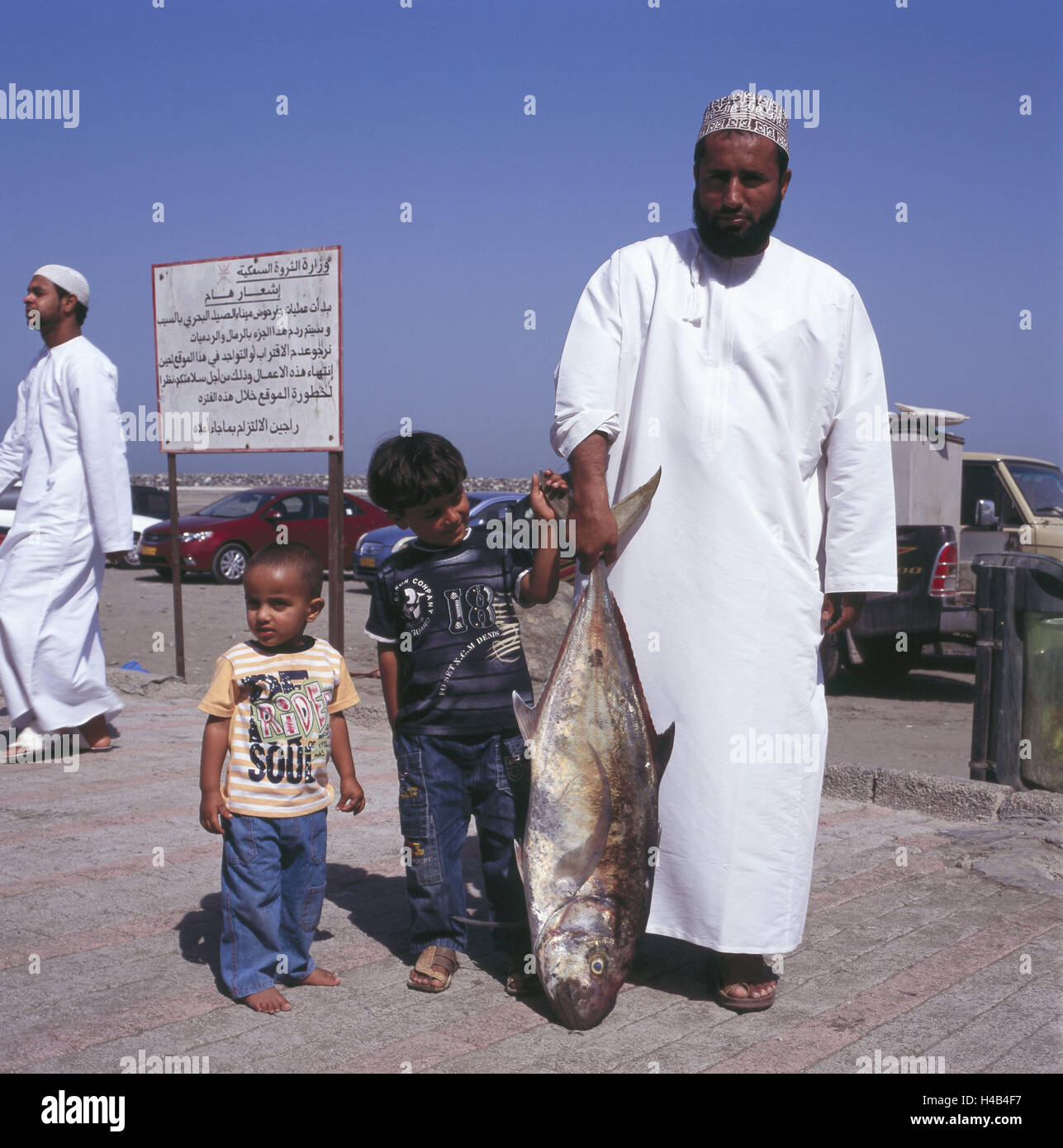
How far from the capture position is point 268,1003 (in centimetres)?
303

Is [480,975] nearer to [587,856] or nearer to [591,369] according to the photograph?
[587,856]

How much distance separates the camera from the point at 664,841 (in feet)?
10.6

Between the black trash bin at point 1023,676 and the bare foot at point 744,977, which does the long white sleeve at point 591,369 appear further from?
the black trash bin at point 1023,676

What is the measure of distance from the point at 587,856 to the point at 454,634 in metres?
0.72

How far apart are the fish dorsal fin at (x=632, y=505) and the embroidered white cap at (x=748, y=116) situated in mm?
907

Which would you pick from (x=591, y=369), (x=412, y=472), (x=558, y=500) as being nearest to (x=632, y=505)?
(x=558, y=500)

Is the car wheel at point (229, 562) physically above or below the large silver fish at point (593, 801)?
below

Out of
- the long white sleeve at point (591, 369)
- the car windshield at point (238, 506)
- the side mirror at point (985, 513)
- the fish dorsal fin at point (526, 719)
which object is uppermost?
the long white sleeve at point (591, 369)

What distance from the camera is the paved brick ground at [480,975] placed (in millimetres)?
2789

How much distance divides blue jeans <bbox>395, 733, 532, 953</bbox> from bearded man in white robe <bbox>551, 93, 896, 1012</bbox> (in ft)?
1.35

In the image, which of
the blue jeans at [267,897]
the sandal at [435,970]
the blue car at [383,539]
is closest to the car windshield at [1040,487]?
the blue car at [383,539]

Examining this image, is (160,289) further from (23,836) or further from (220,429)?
(23,836)

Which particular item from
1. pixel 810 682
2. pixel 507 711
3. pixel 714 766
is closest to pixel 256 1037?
pixel 507 711

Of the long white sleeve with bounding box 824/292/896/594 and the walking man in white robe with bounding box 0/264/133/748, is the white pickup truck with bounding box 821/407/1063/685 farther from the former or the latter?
the long white sleeve with bounding box 824/292/896/594
